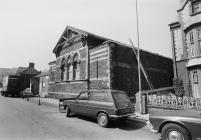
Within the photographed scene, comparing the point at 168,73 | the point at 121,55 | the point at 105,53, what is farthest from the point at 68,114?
the point at 168,73

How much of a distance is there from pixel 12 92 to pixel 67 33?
2184cm

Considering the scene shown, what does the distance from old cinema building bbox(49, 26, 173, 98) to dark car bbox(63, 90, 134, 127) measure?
20.1 ft

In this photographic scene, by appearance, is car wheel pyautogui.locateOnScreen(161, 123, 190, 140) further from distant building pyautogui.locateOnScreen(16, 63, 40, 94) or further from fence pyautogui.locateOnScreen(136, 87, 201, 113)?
distant building pyautogui.locateOnScreen(16, 63, 40, 94)

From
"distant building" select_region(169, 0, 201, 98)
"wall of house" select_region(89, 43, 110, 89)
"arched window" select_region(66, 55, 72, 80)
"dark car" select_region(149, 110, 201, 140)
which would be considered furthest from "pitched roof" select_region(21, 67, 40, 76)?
"dark car" select_region(149, 110, 201, 140)

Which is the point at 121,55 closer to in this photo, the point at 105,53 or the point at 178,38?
the point at 105,53

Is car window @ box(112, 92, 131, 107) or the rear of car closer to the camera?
the rear of car

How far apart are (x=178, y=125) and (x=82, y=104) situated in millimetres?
5598

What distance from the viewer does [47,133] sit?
6355 millimetres

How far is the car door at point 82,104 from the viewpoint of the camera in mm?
8930

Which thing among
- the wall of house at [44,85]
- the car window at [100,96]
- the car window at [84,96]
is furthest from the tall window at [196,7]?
the wall of house at [44,85]

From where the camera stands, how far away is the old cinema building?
15.7 meters

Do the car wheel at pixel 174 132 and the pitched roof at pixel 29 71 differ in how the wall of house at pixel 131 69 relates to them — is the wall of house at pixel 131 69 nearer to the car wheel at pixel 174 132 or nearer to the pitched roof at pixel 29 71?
the car wheel at pixel 174 132

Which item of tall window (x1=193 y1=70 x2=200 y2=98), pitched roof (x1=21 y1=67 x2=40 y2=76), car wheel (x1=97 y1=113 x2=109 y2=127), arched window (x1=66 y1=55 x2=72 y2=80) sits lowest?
car wheel (x1=97 y1=113 x2=109 y2=127)

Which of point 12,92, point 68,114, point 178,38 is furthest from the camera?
point 12,92
